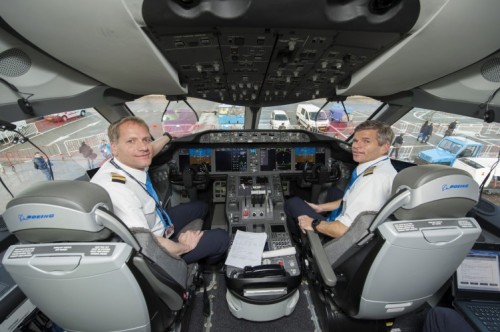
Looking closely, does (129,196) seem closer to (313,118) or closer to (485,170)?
(313,118)

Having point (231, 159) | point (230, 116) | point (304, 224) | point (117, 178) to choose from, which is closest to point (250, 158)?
point (231, 159)

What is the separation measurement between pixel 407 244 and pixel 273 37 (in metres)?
1.08

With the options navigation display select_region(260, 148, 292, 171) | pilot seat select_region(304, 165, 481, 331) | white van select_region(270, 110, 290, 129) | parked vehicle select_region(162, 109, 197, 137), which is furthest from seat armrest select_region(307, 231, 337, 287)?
white van select_region(270, 110, 290, 129)

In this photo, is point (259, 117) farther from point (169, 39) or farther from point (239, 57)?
point (169, 39)

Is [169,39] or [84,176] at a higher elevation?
[169,39]

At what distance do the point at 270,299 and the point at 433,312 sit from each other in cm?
85

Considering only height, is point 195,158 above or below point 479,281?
above

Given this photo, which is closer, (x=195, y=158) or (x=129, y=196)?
(x=129, y=196)

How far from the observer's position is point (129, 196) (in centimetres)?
117

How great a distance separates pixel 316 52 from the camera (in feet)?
4.15

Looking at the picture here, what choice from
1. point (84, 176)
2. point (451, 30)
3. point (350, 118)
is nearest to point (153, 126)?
point (84, 176)

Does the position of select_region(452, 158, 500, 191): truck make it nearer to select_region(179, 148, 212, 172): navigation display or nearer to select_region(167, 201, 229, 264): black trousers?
select_region(167, 201, 229, 264): black trousers

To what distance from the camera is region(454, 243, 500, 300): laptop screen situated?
1265mm

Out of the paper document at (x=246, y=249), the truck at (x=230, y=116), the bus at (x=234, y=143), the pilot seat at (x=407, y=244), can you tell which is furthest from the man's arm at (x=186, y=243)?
the truck at (x=230, y=116)
